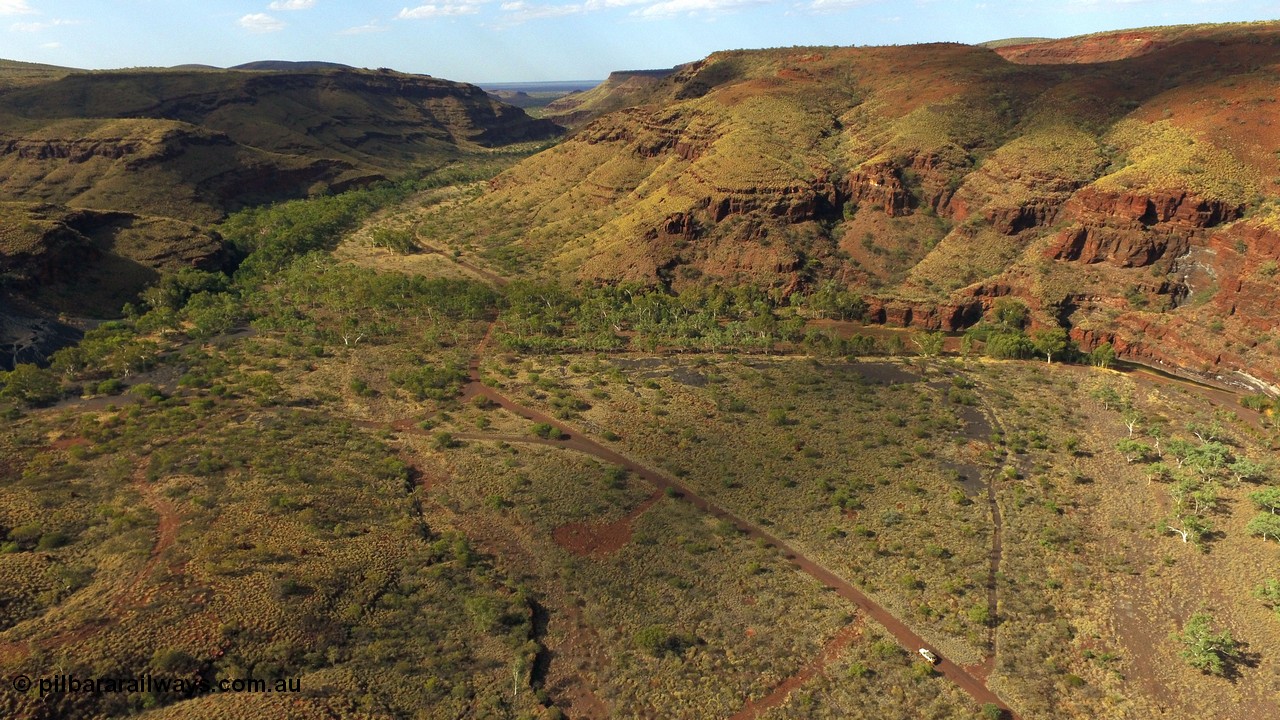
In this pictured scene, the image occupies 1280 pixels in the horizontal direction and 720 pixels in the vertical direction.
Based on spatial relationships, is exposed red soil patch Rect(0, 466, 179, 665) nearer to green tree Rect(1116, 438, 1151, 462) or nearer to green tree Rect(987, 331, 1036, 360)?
green tree Rect(1116, 438, 1151, 462)

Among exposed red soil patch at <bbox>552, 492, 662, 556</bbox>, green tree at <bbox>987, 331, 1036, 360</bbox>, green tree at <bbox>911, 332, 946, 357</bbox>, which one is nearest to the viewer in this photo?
exposed red soil patch at <bbox>552, 492, 662, 556</bbox>

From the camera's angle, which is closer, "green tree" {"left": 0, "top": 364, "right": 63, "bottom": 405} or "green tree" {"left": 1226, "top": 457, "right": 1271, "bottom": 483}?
"green tree" {"left": 1226, "top": 457, "right": 1271, "bottom": 483}

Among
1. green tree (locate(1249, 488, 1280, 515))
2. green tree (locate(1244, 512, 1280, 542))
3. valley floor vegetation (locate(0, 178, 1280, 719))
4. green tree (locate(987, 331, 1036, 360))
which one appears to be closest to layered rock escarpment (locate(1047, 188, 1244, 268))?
valley floor vegetation (locate(0, 178, 1280, 719))

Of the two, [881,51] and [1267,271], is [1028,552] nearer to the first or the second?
[1267,271]

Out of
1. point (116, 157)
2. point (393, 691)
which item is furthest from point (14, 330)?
point (116, 157)

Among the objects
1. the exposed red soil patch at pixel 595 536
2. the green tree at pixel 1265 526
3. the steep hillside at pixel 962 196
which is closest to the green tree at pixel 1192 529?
the green tree at pixel 1265 526

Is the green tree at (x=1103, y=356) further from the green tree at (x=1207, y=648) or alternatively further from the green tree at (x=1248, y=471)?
the green tree at (x=1207, y=648)
